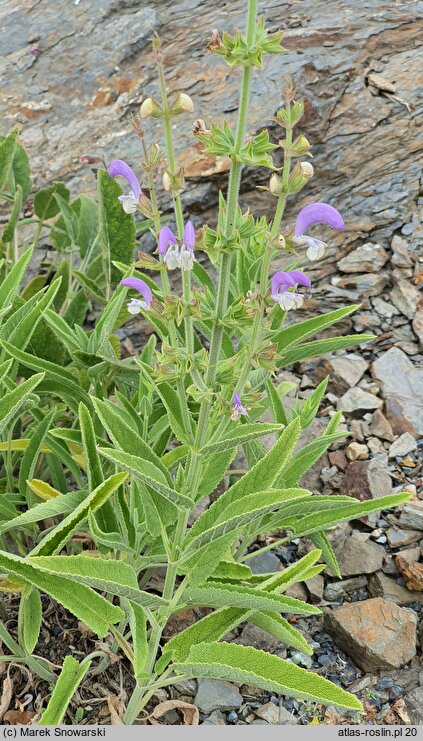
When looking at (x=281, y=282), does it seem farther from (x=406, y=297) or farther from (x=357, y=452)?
(x=406, y=297)

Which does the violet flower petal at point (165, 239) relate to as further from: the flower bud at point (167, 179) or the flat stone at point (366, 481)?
the flat stone at point (366, 481)

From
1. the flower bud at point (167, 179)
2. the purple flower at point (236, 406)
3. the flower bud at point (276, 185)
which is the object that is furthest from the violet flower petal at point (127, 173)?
the purple flower at point (236, 406)

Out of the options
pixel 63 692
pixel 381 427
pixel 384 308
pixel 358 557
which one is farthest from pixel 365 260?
pixel 63 692

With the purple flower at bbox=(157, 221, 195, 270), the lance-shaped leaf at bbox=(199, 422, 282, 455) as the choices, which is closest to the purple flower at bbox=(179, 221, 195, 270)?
the purple flower at bbox=(157, 221, 195, 270)

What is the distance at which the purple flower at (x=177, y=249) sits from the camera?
3.96ft

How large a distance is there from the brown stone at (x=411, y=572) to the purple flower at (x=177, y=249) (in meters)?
1.31

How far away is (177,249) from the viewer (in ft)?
4.09

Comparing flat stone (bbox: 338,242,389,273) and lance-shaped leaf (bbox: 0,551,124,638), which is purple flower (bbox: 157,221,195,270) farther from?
flat stone (bbox: 338,242,389,273)

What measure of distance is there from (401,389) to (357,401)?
0.18m

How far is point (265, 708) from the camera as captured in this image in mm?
1826

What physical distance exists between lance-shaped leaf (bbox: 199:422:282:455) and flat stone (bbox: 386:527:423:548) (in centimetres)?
96

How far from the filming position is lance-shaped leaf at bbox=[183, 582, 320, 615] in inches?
55.1

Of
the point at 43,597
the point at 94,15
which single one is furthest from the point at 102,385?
the point at 94,15

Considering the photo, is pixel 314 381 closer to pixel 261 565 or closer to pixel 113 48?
pixel 261 565
